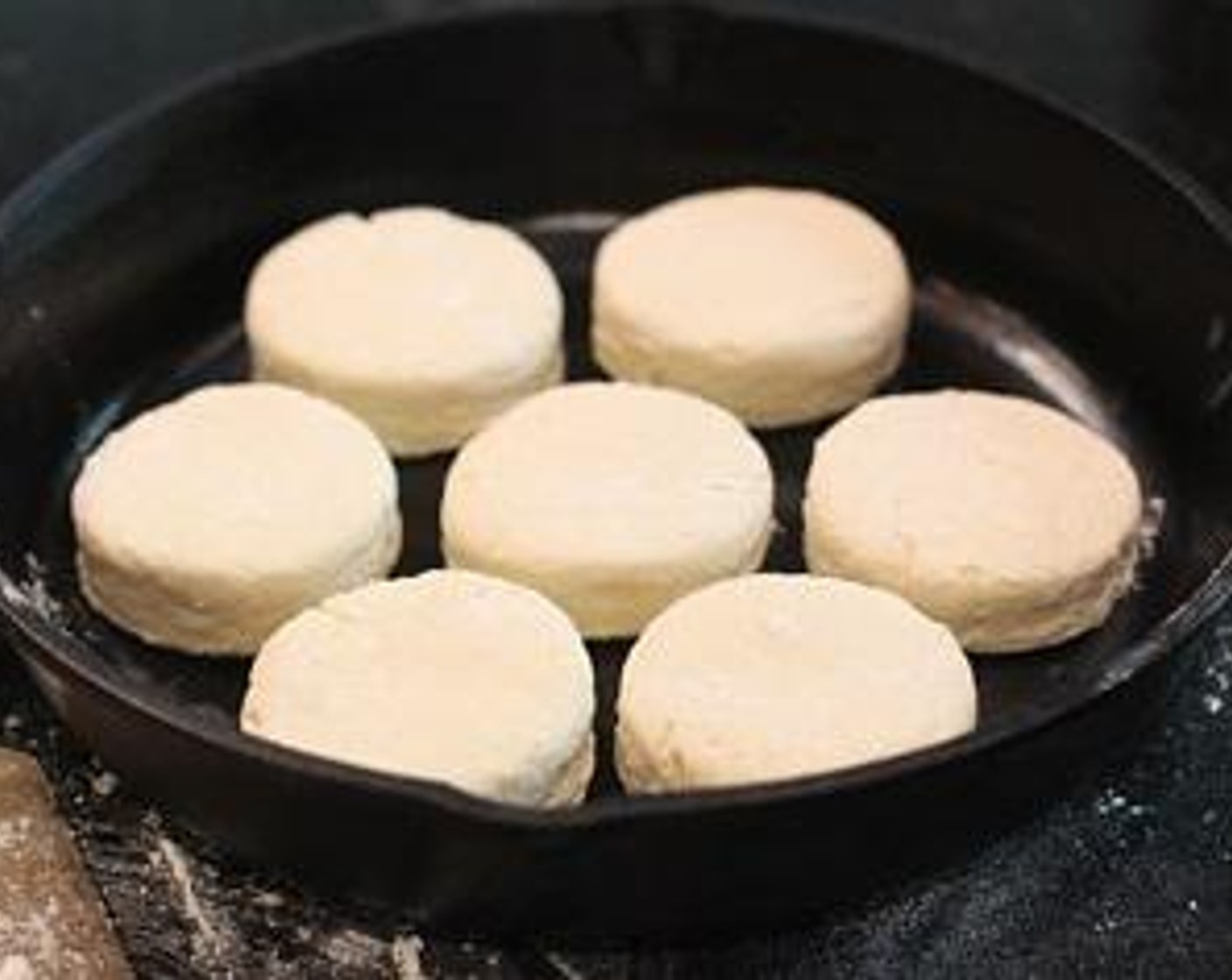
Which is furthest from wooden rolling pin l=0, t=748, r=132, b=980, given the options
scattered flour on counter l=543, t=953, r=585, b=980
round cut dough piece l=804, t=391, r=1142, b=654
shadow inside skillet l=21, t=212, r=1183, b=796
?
round cut dough piece l=804, t=391, r=1142, b=654

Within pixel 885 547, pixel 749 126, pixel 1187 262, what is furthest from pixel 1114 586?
pixel 749 126

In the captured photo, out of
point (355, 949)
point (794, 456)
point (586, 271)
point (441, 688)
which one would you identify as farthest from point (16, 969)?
point (586, 271)

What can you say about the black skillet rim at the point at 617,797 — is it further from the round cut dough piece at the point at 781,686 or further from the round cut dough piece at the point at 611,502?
the round cut dough piece at the point at 611,502

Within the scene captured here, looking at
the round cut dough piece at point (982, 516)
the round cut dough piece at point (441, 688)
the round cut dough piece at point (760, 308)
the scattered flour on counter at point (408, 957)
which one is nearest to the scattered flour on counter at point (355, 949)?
the scattered flour on counter at point (408, 957)

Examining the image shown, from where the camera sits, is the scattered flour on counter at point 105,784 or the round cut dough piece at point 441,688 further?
the scattered flour on counter at point 105,784

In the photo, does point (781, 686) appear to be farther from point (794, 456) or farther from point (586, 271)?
point (586, 271)
